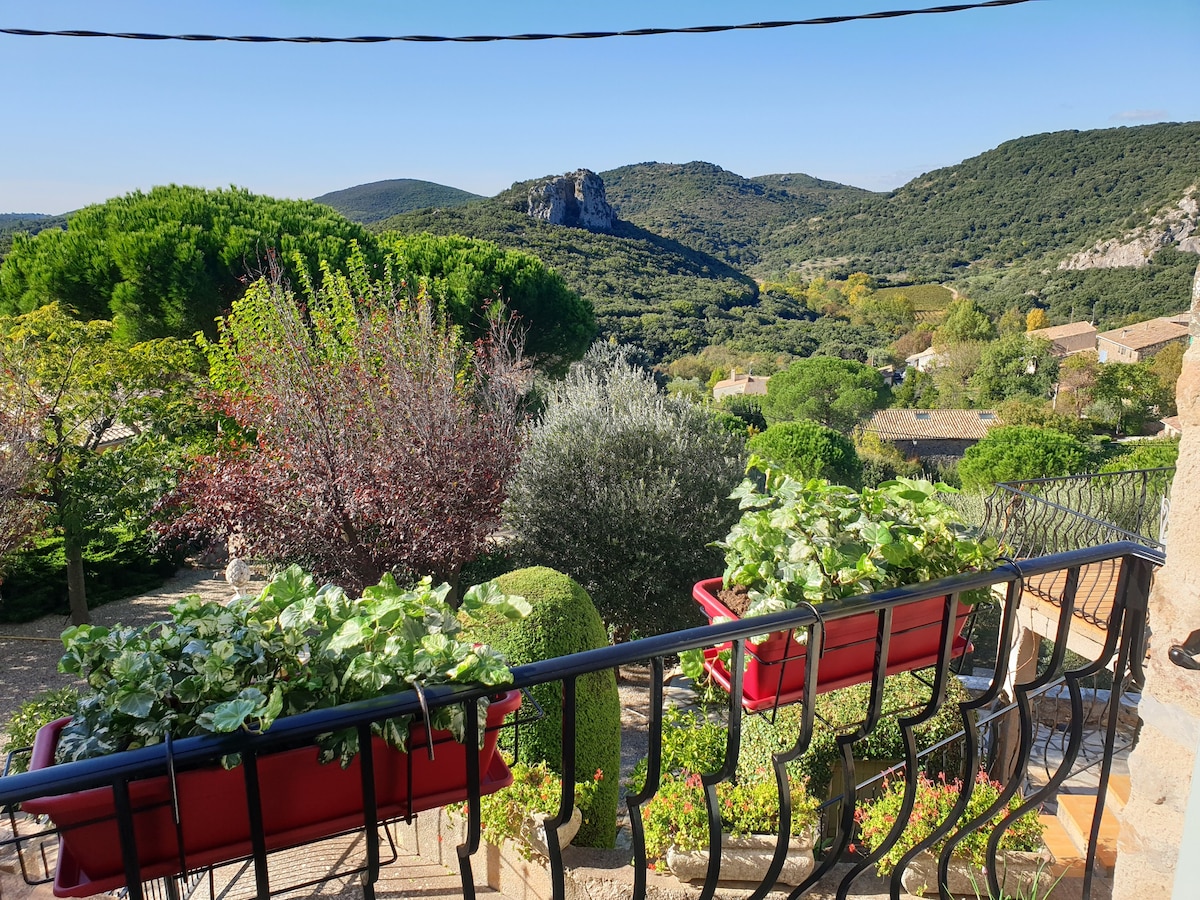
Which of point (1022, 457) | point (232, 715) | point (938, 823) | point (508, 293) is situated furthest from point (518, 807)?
point (1022, 457)

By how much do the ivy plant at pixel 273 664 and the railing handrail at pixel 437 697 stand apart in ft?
0.15

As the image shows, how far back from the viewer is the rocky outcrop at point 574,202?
159ft

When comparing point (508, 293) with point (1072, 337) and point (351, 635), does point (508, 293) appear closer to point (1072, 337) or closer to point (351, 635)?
point (351, 635)

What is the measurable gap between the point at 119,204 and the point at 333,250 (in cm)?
406

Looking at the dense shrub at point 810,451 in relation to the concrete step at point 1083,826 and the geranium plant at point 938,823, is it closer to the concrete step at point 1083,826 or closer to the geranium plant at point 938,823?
the concrete step at point 1083,826

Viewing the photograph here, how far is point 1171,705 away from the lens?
1160 mm

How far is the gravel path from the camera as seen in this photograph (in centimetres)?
763

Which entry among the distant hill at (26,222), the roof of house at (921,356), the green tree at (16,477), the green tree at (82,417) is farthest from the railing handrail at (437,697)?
the roof of house at (921,356)

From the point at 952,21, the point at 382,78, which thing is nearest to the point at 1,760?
the point at 382,78

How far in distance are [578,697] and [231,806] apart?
3128mm

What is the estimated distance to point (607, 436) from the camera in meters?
8.16

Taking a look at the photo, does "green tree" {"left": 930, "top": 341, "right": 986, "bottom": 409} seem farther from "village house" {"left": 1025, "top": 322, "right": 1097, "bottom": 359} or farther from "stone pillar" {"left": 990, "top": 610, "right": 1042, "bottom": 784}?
"stone pillar" {"left": 990, "top": 610, "right": 1042, "bottom": 784}

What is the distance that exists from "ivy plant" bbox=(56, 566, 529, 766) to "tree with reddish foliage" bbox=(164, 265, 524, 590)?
625 cm

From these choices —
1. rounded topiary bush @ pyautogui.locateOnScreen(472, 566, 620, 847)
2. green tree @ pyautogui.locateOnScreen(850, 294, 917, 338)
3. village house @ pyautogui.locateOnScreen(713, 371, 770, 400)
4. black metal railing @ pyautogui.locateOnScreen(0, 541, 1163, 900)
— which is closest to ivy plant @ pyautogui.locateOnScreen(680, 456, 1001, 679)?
black metal railing @ pyautogui.locateOnScreen(0, 541, 1163, 900)
